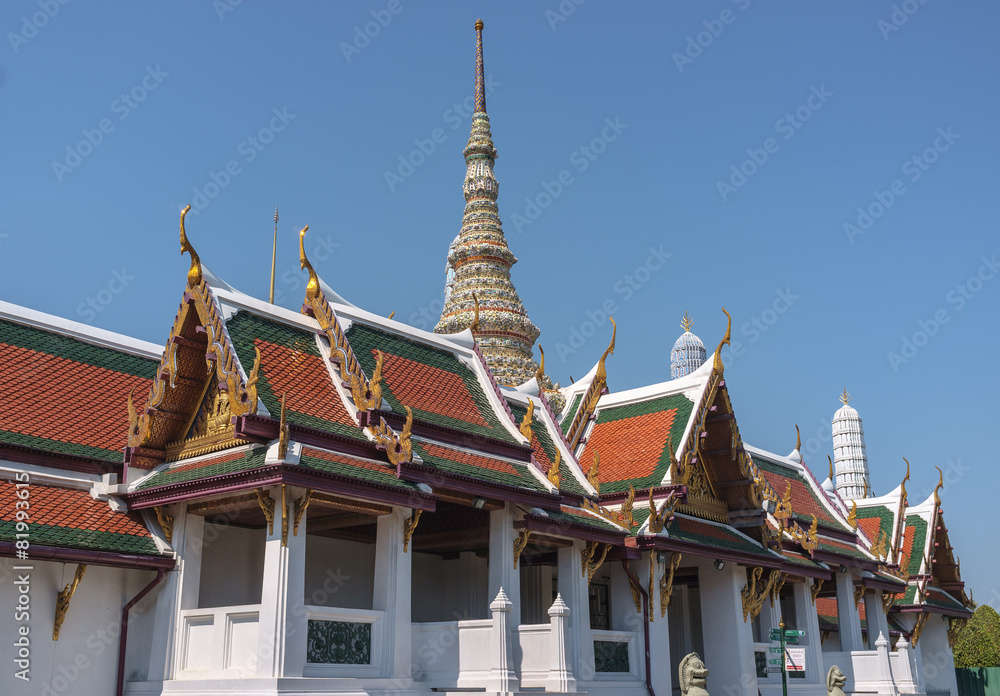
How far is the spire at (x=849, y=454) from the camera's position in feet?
247

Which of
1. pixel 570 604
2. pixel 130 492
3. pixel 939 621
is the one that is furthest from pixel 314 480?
pixel 939 621

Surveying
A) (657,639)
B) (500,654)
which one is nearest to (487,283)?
(657,639)

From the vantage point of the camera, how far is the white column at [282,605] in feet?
38.1

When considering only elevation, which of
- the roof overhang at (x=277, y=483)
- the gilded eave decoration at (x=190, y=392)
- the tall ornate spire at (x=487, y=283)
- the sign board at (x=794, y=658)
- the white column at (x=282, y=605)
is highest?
the tall ornate spire at (x=487, y=283)

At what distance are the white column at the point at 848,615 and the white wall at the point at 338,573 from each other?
13036mm

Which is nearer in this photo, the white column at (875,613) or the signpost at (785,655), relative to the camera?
the signpost at (785,655)

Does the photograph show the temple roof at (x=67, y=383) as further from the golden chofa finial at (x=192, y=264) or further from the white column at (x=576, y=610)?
the white column at (x=576, y=610)

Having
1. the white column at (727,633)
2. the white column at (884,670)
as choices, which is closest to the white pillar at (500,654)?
the white column at (727,633)

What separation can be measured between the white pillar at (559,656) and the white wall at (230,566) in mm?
4220

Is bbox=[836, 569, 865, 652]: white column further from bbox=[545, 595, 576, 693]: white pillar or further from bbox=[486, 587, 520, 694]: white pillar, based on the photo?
bbox=[486, 587, 520, 694]: white pillar

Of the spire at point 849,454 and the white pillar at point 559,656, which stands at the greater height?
the spire at point 849,454

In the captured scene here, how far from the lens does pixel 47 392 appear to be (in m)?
14.5

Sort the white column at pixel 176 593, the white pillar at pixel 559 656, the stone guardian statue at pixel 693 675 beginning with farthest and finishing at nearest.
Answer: the white pillar at pixel 559 656, the white column at pixel 176 593, the stone guardian statue at pixel 693 675

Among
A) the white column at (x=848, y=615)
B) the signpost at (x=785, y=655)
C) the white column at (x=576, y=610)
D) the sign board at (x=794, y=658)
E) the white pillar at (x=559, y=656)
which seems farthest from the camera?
the white column at (x=848, y=615)
